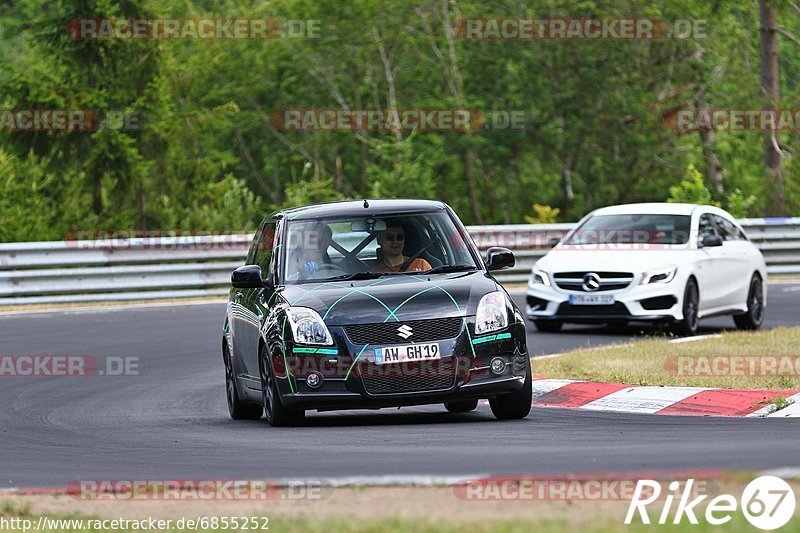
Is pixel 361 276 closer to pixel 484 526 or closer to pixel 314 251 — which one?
pixel 314 251

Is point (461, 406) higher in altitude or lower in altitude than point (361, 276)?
lower

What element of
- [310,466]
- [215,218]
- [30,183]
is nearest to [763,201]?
[215,218]

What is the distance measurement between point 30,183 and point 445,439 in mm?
24534

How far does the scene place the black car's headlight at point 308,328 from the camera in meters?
11.0

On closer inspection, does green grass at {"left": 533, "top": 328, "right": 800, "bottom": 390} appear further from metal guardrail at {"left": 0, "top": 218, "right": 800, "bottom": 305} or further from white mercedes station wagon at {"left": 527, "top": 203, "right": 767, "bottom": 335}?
metal guardrail at {"left": 0, "top": 218, "right": 800, "bottom": 305}

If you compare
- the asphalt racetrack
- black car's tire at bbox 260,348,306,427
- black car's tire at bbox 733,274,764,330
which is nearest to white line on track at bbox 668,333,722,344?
black car's tire at bbox 733,274,764,330

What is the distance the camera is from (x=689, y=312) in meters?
19.0

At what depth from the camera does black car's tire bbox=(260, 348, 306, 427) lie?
1138cm

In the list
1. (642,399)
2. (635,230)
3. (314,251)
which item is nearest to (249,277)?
(314,251)

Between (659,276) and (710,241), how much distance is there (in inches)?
38.0

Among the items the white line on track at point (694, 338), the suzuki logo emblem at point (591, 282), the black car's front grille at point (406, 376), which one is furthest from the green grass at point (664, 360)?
the black car's front grille at point (406, 376)

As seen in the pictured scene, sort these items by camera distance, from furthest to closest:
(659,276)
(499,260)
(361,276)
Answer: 1. (659,276)
2. (499,260)
3. (361,276)

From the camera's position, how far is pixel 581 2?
50.8 meters

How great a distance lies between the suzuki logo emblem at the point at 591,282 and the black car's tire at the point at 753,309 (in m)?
2.29
